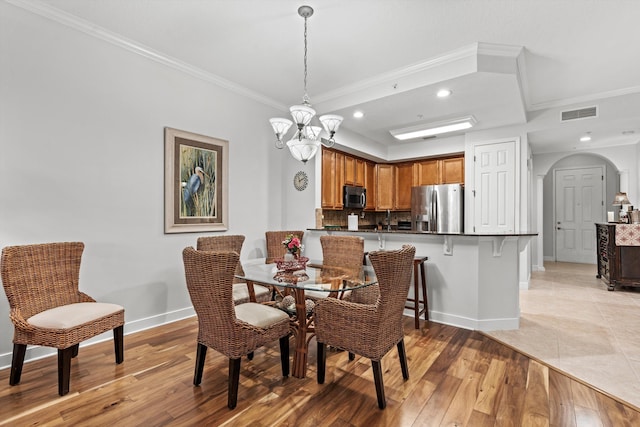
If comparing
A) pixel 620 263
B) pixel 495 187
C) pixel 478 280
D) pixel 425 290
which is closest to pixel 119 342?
pixel 425 290

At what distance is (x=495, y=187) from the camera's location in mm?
4895

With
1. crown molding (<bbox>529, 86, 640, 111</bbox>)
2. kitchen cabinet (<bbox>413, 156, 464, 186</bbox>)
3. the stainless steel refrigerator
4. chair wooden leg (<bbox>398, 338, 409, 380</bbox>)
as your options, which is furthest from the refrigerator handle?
chair wooden leg (<bbox>398, 338, 409, 380</bbox>)

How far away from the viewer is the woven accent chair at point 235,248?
289cm

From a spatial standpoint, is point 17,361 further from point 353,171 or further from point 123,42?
point 353,171

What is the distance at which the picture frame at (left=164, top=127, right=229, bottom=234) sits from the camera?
3.32 m

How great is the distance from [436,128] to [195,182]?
A: 3.27 m

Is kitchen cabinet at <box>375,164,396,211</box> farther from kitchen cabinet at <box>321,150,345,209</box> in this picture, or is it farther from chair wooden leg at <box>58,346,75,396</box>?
chair wooden leg at <box>58,346,75,396</box>

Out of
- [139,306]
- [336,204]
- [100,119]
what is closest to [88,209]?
[100,119]

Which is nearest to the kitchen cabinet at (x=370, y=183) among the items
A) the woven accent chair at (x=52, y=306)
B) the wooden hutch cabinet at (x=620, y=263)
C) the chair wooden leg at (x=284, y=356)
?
the wooden hutch cabinet at (x=620, y=263)

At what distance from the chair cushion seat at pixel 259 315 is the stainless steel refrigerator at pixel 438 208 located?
3.53 meters

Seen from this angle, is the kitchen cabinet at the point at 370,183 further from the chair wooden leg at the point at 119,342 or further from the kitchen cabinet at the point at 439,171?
the chair wooden leg at the point at 119,342

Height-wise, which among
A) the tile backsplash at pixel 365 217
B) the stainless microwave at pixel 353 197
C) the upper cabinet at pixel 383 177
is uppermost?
the upper cabinet at pixel 383 177

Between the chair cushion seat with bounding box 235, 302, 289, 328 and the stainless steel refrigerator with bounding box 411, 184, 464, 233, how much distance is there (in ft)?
11.6

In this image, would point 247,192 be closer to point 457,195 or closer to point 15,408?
point 15,408
